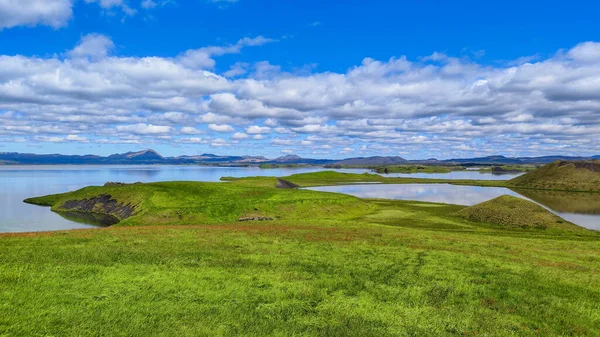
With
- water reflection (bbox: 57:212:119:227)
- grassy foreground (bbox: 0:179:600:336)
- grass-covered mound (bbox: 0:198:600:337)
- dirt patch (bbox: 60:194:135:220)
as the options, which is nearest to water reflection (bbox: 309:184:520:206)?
dirt patch (bbox: 60:194:135:220)

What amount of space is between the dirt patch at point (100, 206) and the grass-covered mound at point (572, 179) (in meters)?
190

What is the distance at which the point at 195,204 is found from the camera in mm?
79812

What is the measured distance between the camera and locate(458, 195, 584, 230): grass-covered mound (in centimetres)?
6452

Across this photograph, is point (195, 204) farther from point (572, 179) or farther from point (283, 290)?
point (572, 179)

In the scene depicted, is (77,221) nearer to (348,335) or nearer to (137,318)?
(137,318)

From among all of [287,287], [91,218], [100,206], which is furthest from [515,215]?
[100,206]

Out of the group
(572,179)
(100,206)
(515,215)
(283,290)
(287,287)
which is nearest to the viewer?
(283,290)

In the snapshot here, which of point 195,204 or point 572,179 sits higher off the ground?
point 572,179

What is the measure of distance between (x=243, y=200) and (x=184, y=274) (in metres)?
60.4

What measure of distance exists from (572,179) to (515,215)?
153715 mm

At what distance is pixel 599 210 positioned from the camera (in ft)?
330

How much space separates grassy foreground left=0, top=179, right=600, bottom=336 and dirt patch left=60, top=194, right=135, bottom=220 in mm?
52862

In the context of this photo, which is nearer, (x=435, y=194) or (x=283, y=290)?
(x=283, y=290)

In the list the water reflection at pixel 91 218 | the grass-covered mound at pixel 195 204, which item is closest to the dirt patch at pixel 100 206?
the grass-covered mound at pixel 195 204
